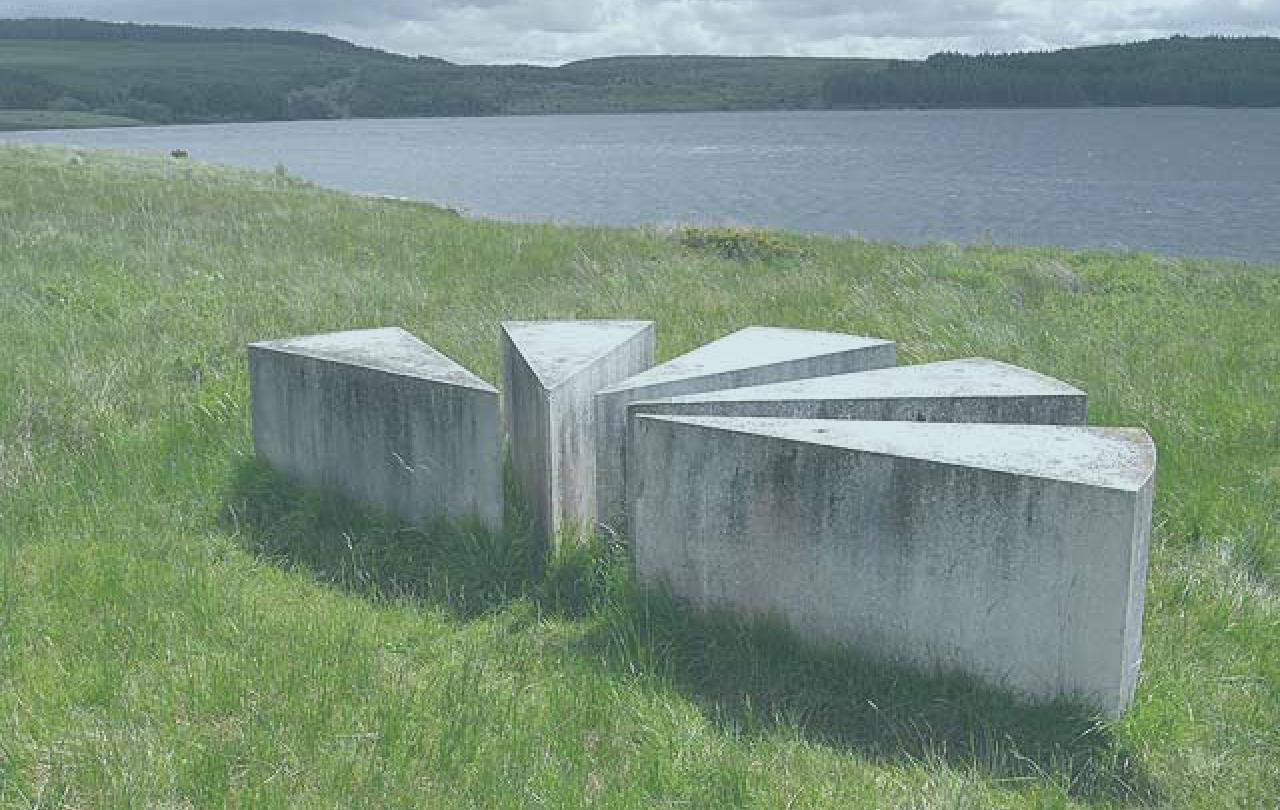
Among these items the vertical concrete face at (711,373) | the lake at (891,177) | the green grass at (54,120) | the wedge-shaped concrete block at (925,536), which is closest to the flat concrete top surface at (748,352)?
the vertical concrete face at (711,373)

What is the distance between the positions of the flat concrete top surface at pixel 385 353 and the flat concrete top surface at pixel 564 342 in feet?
1.14

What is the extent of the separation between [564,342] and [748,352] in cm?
109

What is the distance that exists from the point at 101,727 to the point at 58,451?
353cm

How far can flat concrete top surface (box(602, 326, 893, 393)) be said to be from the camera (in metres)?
6.14

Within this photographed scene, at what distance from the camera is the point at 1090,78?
161 m

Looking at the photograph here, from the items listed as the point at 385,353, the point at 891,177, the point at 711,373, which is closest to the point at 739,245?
the point at 385,353

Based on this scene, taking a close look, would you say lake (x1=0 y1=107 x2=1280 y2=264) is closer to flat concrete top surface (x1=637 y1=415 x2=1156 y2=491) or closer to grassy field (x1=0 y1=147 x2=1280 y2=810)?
grassy field (x1=0 y1=147 x2=1280 y2=810)

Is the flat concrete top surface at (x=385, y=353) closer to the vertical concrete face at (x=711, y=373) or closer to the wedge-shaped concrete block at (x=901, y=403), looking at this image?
the vertical concrete face at (x=711, y=373)

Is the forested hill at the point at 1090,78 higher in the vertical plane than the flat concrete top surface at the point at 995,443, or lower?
higher

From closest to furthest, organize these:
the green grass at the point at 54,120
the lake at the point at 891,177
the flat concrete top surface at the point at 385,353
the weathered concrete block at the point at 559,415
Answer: the weathered concrete block at the point at 559,415, the flat concrete top surface at the point at 385,353, the lake at the point at 891,177, the green grass at the point at 54,120

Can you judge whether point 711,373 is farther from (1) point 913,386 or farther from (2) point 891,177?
(2) point 891,177

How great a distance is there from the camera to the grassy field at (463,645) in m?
3.80

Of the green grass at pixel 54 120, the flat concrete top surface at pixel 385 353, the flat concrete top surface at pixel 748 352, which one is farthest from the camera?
the green grass at pixel 54 120

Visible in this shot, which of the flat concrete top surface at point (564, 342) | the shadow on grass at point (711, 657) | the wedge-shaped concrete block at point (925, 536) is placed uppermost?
the flat concrete top surface at point (564, 342)
